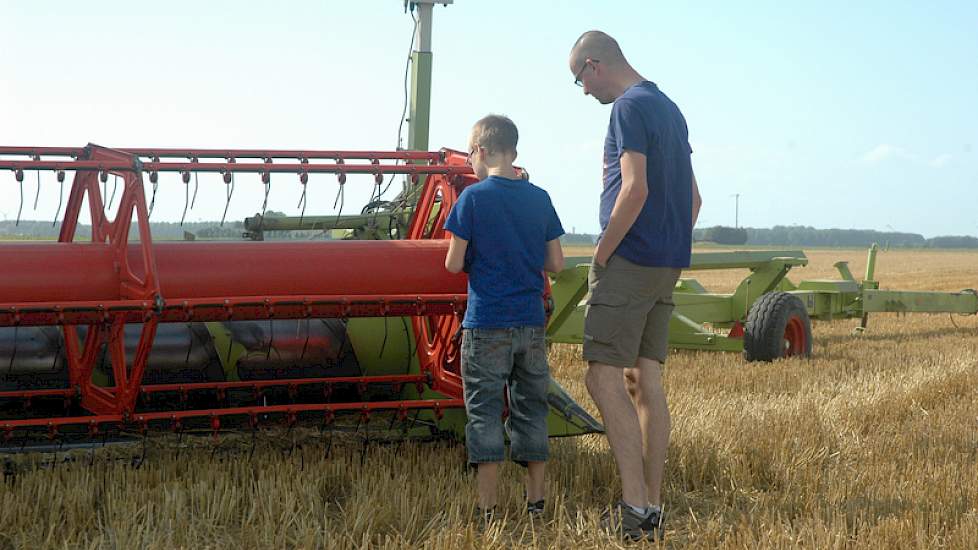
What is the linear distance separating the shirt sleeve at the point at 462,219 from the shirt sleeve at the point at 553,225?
332mm

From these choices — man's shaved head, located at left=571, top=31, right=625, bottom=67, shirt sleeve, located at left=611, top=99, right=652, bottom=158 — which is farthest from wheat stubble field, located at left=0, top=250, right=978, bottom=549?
man's shaved head, located at left=571, top=31, right=625, bottom=67

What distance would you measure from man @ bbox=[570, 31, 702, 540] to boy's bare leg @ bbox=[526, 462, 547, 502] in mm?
281

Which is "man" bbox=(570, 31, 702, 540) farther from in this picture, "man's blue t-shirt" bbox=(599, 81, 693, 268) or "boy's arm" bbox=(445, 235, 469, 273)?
"boy's arm" bbox=(445, 235, 469, 273)

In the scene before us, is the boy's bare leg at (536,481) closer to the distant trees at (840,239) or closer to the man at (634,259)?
the man at (634,259)

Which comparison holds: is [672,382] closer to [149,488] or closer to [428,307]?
[428,307]

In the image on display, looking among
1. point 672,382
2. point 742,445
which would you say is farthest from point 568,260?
point 742,445

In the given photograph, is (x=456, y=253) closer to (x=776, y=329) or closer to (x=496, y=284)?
(x=496, y=284)

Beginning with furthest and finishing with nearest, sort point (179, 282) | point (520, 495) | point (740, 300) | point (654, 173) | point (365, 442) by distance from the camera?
point (740, 300) < point (365, 442) < point (179, 282) < point (520, 495) < point (654, 173)

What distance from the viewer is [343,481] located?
182 inches

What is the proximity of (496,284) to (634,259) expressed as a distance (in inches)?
20.4

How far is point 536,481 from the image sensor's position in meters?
4.16

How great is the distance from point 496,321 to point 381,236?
331 centimetres

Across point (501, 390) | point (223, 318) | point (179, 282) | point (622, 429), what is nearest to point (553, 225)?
point (501, 390)

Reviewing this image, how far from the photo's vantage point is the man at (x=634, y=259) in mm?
3914
